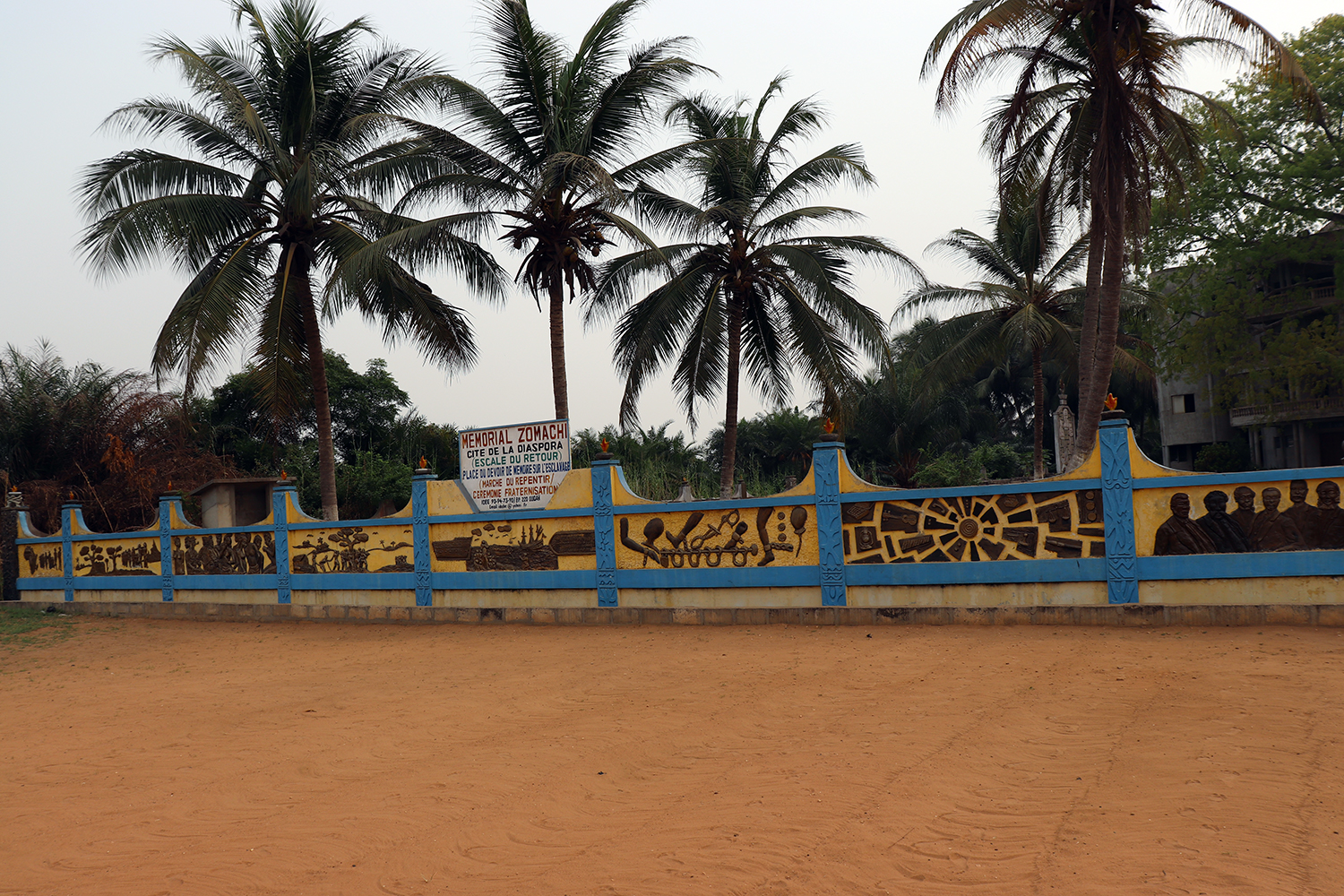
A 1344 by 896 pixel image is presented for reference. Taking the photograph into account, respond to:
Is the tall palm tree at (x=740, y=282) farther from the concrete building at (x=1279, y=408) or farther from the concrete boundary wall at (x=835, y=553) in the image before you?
the concrete building at (x=1279, y=408)

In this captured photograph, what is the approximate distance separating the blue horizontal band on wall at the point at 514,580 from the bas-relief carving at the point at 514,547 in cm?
6

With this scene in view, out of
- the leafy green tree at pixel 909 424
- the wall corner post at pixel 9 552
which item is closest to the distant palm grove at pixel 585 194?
the wall corner post at pixel 9 552

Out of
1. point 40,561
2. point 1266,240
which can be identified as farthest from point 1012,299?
point 40,561

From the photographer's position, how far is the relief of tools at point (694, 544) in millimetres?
10469

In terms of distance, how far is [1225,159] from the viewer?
23.4 m

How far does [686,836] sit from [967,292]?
68.1 feet

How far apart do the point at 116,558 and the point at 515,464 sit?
920cm

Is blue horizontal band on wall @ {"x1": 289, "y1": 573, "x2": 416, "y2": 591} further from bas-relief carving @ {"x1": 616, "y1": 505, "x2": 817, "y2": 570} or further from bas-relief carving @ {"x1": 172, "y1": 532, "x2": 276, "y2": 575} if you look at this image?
bas-relief carving @ {"x1": 616, "y1": 505, "x2": 817, "y2": 570}

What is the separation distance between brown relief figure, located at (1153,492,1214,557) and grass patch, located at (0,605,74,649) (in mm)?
14194

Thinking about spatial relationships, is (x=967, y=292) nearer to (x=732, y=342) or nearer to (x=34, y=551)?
(x=732, y=342)

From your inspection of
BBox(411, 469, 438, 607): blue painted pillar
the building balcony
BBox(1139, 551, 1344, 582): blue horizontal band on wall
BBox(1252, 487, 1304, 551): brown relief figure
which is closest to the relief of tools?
BBox(411, 469, 438, 607): blue painted pillar

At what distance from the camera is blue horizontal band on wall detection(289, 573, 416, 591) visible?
1287 cm

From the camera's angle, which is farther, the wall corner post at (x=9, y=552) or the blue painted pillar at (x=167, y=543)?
the wall corner post at (x=9, y=552)

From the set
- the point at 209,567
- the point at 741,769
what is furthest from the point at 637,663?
the point at 209,567
